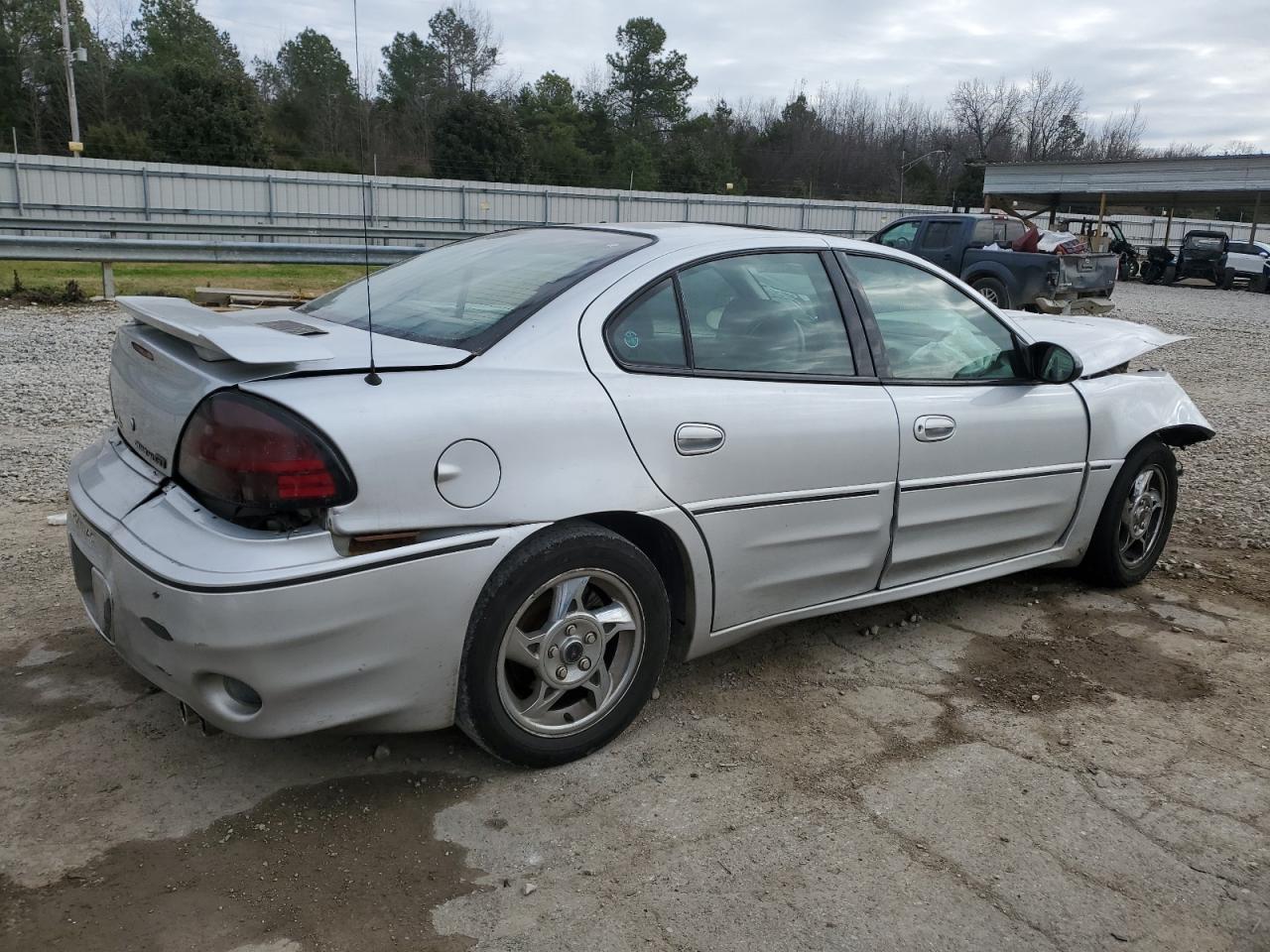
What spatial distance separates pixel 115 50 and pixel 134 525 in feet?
194

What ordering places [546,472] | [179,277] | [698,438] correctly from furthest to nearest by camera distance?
[179,277]
[698,438]
[546,472]

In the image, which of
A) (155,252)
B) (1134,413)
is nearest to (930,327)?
(1134,413)

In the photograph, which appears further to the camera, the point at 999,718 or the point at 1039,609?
the point at 1039,609

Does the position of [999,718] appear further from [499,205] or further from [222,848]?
[499,205]

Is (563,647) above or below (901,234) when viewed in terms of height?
below

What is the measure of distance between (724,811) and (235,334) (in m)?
1.81

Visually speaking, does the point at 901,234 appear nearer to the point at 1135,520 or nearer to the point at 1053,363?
the point at 1135,520

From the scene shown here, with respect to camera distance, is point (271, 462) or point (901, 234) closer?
point (271, 462)

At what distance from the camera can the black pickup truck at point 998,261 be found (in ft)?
52.7

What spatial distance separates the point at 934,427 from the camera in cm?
375

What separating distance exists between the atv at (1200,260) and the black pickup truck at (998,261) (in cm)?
1398

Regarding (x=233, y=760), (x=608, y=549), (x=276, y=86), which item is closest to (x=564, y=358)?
(x=608, y=549)

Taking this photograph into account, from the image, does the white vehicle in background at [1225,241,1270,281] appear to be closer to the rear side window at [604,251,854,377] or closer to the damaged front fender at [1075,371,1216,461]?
the damaged front fender at [1075,371,1216,461]

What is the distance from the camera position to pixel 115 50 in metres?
52.3
